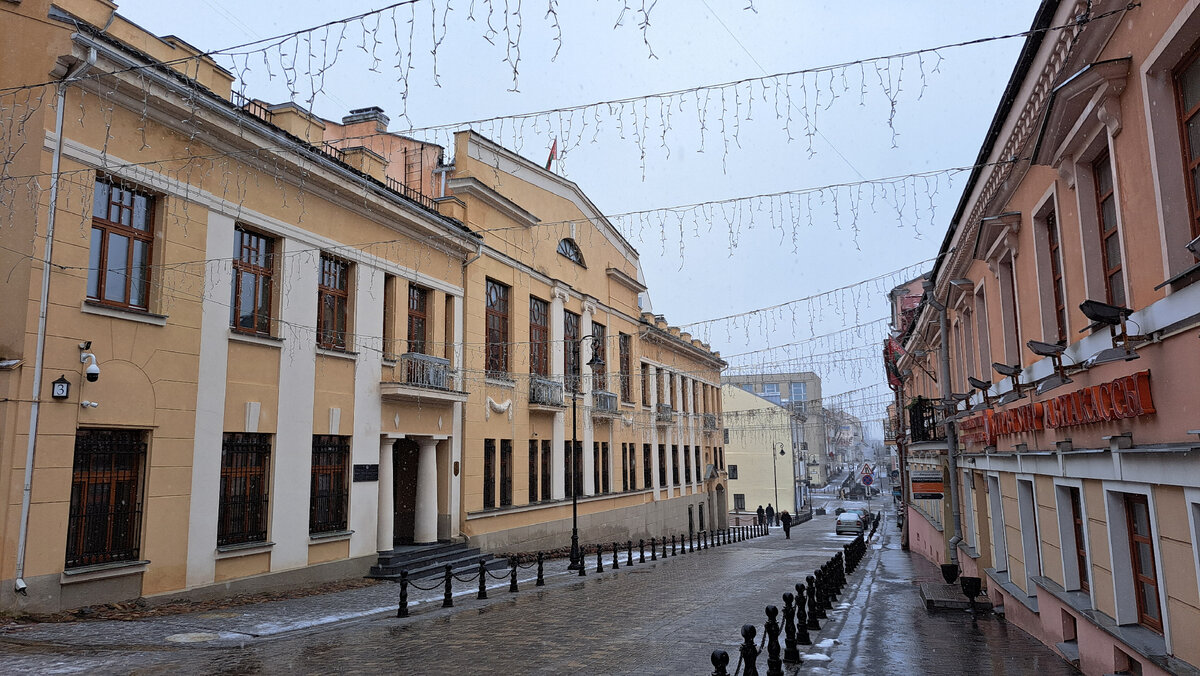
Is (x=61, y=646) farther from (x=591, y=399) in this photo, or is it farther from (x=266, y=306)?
(x=591, y=399)

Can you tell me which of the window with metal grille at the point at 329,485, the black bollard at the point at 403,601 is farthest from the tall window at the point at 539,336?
the black bollard at the point at 403,601

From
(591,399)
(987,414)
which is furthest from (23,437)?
(591,399)

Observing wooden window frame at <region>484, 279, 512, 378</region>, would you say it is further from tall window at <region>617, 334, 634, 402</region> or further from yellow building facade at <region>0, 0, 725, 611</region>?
tall window at <region>617, 334, 634, 402</region>

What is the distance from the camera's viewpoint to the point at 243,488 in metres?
15.4

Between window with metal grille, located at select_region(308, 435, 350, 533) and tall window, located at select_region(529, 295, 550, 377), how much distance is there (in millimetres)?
10140

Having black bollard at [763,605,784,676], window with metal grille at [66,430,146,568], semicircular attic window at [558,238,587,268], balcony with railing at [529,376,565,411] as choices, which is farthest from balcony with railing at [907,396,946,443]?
window with metal grille at [66,430,146,568]

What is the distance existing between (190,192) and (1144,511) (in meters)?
15.3

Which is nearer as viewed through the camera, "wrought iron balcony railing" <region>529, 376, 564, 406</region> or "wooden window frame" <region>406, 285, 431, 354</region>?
"wooden window frame" <region>406, 285, 431, 354</region>

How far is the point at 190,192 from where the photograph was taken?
1427 cm

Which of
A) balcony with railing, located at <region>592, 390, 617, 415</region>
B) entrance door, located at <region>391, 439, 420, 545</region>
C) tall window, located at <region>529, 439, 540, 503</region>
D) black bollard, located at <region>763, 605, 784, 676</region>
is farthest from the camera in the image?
balcony with railing, located at <region>592, 390, 617, 415</region>

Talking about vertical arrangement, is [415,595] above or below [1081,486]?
below

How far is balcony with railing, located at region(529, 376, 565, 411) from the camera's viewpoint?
1060 inches

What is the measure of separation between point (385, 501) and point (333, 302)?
5.32 metres

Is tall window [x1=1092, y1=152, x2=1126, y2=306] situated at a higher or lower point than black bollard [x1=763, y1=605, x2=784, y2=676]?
higher
